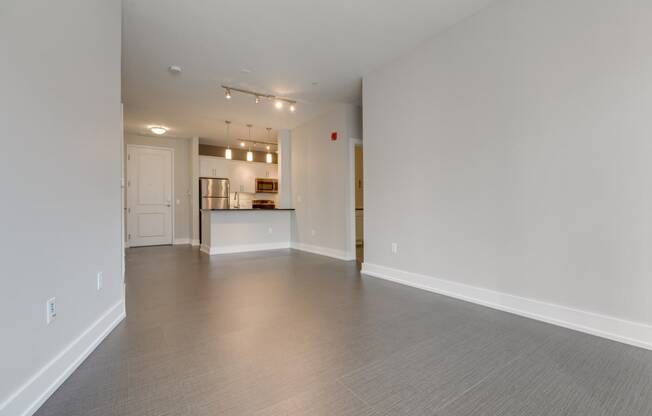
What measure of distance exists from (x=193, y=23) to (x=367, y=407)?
352 centimetres

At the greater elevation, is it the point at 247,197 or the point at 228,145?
the point at 228,145

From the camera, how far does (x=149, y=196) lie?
7238mm

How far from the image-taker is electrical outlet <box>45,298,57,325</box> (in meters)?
1.48

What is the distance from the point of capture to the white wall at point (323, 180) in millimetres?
5227

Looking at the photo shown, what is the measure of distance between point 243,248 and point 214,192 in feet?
7.97

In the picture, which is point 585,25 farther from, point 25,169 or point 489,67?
point 25,169

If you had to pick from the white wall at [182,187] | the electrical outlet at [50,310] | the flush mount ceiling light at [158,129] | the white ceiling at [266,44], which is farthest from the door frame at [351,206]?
the white wall at [182,187]

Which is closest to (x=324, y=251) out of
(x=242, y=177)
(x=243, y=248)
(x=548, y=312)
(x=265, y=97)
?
(x=243, y=248)

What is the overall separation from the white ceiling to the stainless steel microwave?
366 cm

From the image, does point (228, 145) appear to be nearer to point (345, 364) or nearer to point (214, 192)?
point (214, 192)

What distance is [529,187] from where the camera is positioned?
2.47m

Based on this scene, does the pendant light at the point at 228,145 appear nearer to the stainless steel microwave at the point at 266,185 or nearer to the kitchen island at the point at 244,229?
the kitchen island at the point at 244,229

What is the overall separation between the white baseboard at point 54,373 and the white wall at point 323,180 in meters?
3.70

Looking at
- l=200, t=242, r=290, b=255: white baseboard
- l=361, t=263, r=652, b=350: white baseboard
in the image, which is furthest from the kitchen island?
l=361, t=263, r=652, b=350: white baseboard
